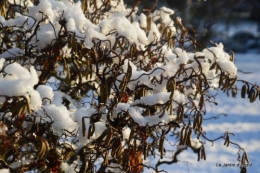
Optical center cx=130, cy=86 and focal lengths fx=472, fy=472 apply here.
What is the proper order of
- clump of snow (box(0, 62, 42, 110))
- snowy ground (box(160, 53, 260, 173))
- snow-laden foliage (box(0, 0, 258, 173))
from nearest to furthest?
1. clump of snow (box(0, 62, 42, 110))
2. snow-laden foliage (box(0, 0, 258, 173))
3. snowy ground (box(160, 53, 260, 173))

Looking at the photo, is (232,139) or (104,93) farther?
(232,139)

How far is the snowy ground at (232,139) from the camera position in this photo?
5.75m

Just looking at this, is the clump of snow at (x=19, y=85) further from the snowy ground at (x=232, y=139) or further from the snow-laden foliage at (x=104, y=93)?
the snowy ground at (x=232, y=139)

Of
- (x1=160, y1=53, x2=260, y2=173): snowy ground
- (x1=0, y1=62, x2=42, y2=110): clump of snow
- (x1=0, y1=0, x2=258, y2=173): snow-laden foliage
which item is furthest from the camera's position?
(x1=160, y1=53, x2=260, y2=173): snowy ground

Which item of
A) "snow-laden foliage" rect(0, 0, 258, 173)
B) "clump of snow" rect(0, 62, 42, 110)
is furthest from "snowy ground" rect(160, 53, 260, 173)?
"clump of snow" rect(0, 62, 42, 110)

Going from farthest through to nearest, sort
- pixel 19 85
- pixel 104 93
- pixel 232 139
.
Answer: pixel 232 139 → pixel 104 93 → pixel 19 85

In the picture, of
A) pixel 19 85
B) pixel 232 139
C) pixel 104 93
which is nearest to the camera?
pixel 19 85

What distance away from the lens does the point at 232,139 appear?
7344 mm

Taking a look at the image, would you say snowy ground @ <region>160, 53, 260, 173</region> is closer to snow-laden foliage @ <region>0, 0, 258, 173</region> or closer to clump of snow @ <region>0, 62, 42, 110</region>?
snow-laden foliage @ <region>0, 0, 258, 173</region>

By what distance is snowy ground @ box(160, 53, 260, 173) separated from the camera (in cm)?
575

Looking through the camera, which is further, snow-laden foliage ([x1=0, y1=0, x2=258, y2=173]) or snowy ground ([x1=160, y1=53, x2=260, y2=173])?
snowy ground ([x1=160, y1=53, x2=260, y2=173])

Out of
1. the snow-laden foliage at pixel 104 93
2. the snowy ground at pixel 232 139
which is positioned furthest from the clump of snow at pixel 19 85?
the snowy ground at pixel 232 139

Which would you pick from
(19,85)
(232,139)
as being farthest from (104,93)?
(232,139)

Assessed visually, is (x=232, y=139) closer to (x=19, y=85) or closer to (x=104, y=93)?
(x=104, y=93)
